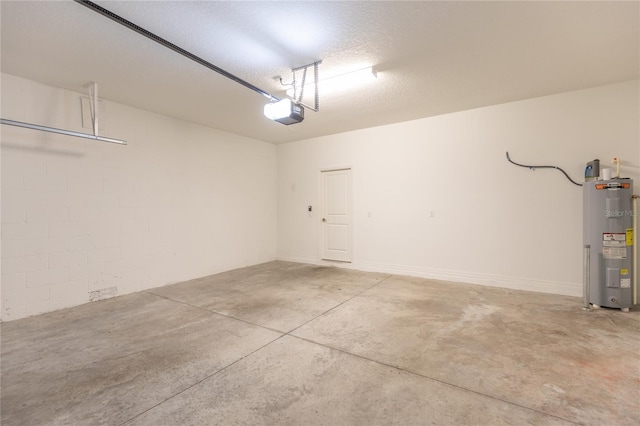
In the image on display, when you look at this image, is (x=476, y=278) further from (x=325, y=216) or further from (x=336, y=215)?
(x=325, y=216)

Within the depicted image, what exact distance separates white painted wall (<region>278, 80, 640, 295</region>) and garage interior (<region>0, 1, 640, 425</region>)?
0.03 meters

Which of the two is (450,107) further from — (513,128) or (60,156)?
(60,156)

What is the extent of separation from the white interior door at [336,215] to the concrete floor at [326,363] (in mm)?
2249

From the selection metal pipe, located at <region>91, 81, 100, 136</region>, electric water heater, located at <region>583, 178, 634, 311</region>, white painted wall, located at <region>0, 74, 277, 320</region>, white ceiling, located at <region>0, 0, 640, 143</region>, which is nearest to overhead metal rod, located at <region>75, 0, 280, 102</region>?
white ceiling, located at <region>0, 0, 640, 143</region>

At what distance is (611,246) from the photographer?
3.39 m

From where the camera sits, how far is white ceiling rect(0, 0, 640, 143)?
229 cm

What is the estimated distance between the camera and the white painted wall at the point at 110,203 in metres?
3.40

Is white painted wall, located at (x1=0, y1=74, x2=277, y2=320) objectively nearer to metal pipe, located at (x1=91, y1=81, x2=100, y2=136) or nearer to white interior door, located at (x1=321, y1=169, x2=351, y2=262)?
metal pipe, located at (x1=91, y1=81, x2=100, y2=136)

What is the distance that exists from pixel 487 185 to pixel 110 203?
5809 millimetres

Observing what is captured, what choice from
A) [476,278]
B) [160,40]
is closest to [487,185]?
[476,278]

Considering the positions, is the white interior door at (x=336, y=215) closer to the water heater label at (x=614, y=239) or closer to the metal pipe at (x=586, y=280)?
the metal pipe at (x=586, y=280)

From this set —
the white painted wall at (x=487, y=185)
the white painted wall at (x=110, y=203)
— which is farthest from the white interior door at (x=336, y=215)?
the white painted wall at (x=110, y=203)

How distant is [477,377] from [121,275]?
15.5ft

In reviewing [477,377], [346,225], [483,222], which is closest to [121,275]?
[346,225]
